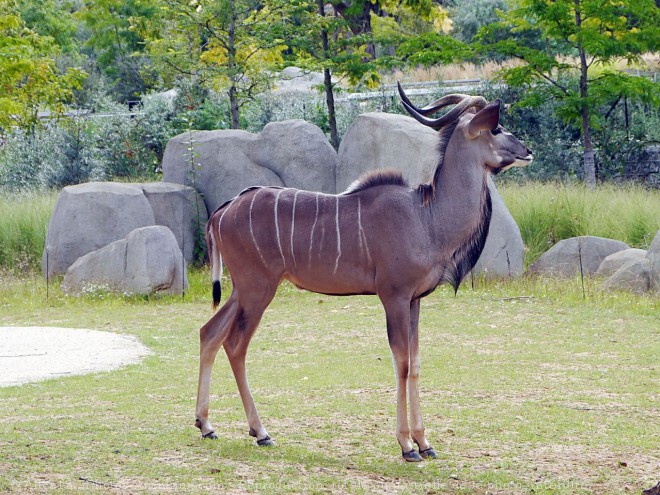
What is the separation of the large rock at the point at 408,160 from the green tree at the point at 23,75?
633 cm

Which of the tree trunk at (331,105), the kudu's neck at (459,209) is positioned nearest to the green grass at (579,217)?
the tree trunk at (331,105)

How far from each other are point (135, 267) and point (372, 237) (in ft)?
24.7

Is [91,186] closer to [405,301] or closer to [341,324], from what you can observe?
[341,324]

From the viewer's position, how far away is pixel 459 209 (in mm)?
6102

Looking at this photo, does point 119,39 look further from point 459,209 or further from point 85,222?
point 459,209

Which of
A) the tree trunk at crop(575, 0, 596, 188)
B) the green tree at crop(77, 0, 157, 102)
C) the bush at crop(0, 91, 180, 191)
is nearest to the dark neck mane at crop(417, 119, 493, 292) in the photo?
the tree trunk at crop(575, 0, 596, 188)

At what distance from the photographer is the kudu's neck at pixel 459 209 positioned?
239 inches

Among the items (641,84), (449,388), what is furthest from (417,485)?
(641,84)

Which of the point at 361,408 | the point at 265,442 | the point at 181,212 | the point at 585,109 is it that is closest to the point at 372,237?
the point at 265,442

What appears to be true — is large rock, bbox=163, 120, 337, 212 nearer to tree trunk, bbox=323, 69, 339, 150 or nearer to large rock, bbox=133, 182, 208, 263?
large rock, bbox=133, 182, 208, 263

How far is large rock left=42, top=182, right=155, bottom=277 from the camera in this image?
45.8ft

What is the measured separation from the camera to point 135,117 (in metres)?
21.6

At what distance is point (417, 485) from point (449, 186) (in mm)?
1865

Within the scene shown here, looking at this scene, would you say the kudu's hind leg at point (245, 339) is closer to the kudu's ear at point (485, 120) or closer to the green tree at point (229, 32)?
the kudu's ear at point (485, 120)
